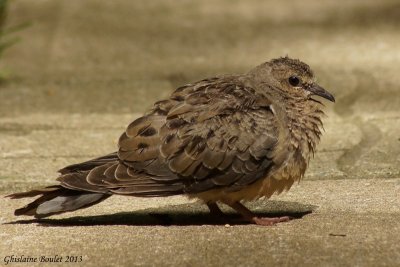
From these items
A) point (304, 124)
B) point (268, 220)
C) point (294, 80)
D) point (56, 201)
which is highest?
point (294, 80)

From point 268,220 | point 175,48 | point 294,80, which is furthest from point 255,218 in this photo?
point 175,48

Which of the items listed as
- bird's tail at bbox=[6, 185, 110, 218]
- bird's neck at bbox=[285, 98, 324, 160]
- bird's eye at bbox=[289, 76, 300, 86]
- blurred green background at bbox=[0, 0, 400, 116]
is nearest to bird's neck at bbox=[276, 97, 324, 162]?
bird's neck at bbox=[285, 98, 324, 160]

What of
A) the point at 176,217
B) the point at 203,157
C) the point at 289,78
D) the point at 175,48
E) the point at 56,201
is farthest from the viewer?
the point at 175,48

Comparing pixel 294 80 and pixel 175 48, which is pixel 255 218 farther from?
pixel 175 48

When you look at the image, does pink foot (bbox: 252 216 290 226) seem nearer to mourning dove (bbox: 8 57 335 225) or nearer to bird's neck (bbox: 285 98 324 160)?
mourning dove (bbox: 8 57 335 225)

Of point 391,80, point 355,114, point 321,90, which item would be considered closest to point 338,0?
point 391,80

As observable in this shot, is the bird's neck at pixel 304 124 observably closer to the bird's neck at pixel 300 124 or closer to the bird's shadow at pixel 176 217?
the bird's neck at pixel 300 124

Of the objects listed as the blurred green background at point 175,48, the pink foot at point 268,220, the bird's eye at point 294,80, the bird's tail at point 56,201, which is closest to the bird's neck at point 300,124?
the bird's eye at point 294,80

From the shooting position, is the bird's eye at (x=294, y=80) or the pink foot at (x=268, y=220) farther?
the bird's eye at (x=294, y=80)
